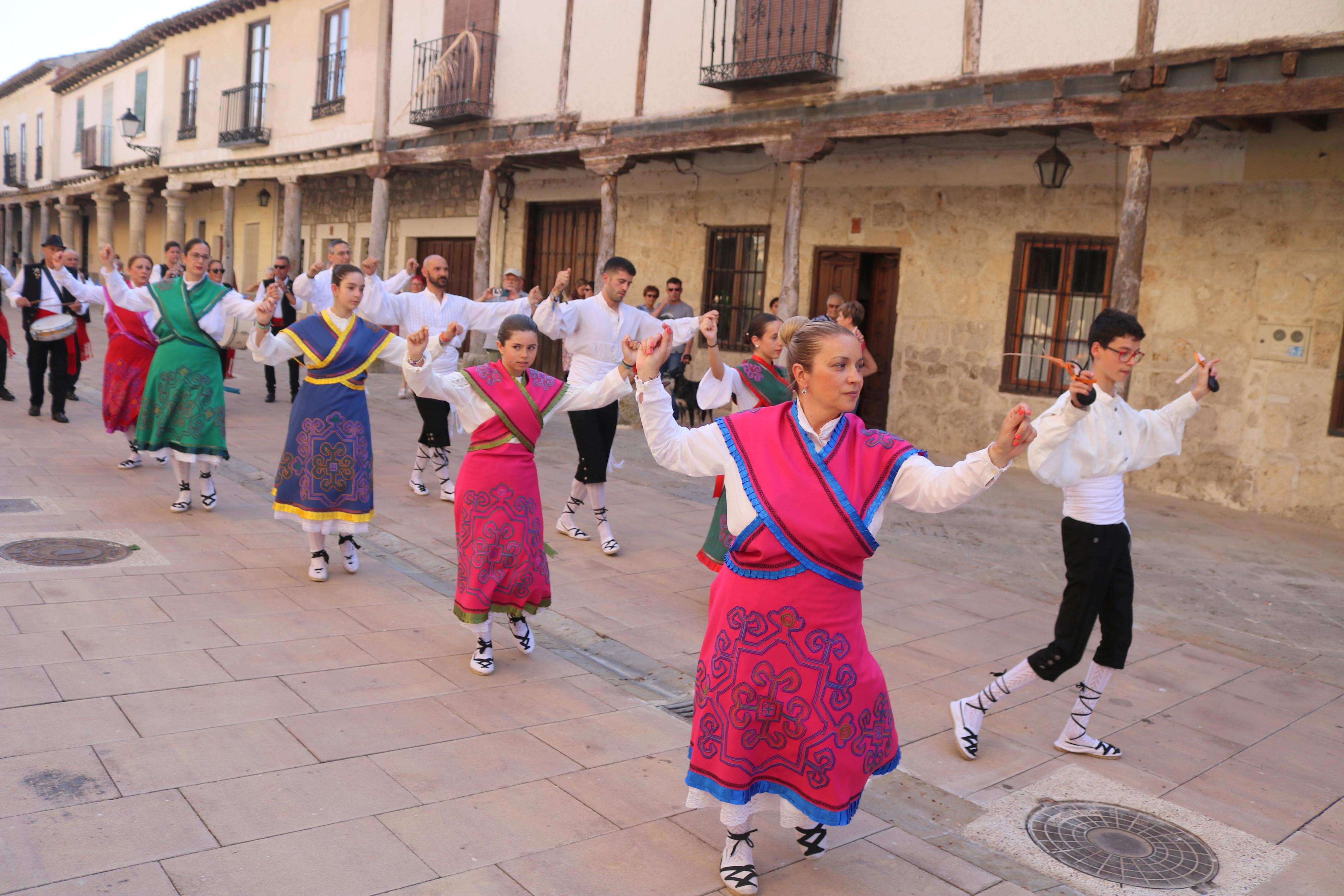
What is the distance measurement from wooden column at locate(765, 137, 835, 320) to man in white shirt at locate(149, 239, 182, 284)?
19.7 ft

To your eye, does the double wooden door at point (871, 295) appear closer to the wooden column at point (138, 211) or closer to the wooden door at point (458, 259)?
the wooden door at point (458, 259)

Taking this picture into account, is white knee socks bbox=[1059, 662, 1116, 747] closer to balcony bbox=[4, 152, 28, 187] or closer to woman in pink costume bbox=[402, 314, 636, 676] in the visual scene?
woman in pink costume bbox=[402, 314, 636, 676]

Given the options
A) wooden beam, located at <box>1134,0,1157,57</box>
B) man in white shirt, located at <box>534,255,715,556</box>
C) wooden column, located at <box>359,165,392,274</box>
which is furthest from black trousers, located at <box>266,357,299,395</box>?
wooden beam, located at <box>1134,0,1157,57</box>

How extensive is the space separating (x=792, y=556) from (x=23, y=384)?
13797 millimetres

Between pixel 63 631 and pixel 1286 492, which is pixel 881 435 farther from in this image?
pixel 1286 492

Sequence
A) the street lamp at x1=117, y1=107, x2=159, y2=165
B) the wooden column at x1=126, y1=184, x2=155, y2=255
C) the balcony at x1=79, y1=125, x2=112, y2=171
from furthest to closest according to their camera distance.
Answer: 1. the balcony at x1=79, y1=125, x2=112, y2=171
2. the wooden column at x1=126, y1=184, x2=155, y2=255
3. the street lamp at x1=117, y1=107, x2=159, y2=165

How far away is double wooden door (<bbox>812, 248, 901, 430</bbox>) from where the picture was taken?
12984 mm

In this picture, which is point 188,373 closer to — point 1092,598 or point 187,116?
point 1092,598

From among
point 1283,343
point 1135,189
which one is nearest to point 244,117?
point 1135,189

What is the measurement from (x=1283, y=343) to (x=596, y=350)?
6563mm

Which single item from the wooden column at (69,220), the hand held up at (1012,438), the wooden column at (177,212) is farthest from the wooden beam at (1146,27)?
the wooden column at (69,220)

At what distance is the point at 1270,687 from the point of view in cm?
522

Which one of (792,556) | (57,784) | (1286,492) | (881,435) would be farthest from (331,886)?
(1286,492)

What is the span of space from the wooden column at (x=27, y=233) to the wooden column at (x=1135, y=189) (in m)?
38.0
